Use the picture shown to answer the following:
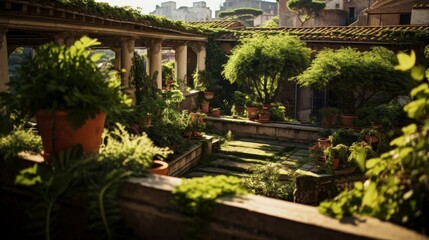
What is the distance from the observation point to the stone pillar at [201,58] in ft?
54.9

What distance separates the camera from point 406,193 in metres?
2.10

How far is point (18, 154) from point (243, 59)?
411 inches

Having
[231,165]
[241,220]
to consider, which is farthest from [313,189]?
[241,220]

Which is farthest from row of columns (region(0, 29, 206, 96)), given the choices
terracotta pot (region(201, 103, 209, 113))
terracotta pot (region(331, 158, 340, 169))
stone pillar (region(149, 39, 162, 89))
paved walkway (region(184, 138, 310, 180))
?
terracotta pot (region(331, 158, 340, 169))

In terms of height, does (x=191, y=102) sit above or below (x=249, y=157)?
above

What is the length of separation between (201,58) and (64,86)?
1435 cm

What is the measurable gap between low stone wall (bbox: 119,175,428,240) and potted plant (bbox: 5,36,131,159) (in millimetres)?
665

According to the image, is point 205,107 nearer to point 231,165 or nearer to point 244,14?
point 231,165

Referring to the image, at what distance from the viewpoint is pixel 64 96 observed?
2695 millimetres

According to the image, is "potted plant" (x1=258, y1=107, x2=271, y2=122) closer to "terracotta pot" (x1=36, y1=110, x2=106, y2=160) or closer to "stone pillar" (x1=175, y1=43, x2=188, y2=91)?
"stone pillar" (x1=175, y1=43, x2=188, y2=91)

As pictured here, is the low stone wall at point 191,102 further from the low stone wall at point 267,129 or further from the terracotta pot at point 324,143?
the terracotta pot at point 324,143

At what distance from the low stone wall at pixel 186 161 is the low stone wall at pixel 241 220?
17.6 feet

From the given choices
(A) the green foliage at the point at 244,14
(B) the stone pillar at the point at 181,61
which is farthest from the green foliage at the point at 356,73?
(A) the green foliage at the point at 244,14

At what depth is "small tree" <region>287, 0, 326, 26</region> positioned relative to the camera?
114 ft
